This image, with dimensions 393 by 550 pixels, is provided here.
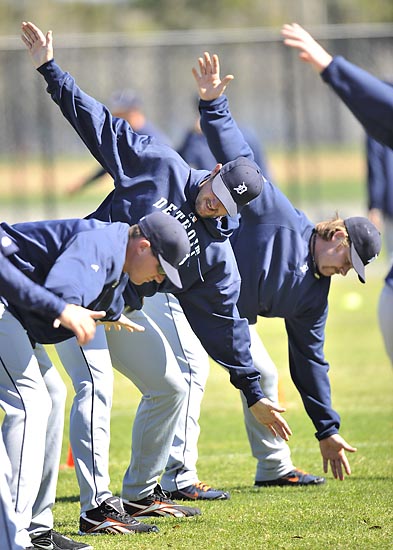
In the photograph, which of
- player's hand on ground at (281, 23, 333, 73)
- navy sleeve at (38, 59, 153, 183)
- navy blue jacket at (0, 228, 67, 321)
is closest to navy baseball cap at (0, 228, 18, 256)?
navy blue jacket at (0, 228, 67, 321)

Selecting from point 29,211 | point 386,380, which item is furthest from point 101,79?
point 386,380

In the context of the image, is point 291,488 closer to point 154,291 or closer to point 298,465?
point 298,465

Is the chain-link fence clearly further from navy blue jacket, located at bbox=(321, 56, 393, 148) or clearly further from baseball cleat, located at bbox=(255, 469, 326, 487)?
navy blue jacket, located at bbox=(321, 56, 393, 148)

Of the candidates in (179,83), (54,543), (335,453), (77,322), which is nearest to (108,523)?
(54,543)

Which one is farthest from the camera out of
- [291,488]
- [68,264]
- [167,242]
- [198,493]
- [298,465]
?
[298,465]

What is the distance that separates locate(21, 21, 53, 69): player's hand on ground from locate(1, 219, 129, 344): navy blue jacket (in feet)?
4.69

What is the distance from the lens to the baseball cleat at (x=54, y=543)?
17.6ft

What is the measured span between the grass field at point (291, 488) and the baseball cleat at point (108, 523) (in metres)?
0.08

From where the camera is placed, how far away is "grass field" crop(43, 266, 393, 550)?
5.56 m

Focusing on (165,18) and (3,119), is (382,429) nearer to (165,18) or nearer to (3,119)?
(3,119)

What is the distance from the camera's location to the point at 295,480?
23.4 feet

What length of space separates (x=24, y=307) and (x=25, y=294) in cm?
7

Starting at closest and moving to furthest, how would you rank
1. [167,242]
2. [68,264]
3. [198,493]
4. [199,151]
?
[68,264]
[167,242]
[198,493]
[199,151]

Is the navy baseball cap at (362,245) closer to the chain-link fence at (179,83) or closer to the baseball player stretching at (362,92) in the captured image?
the baseball player stretching at (362,92)
